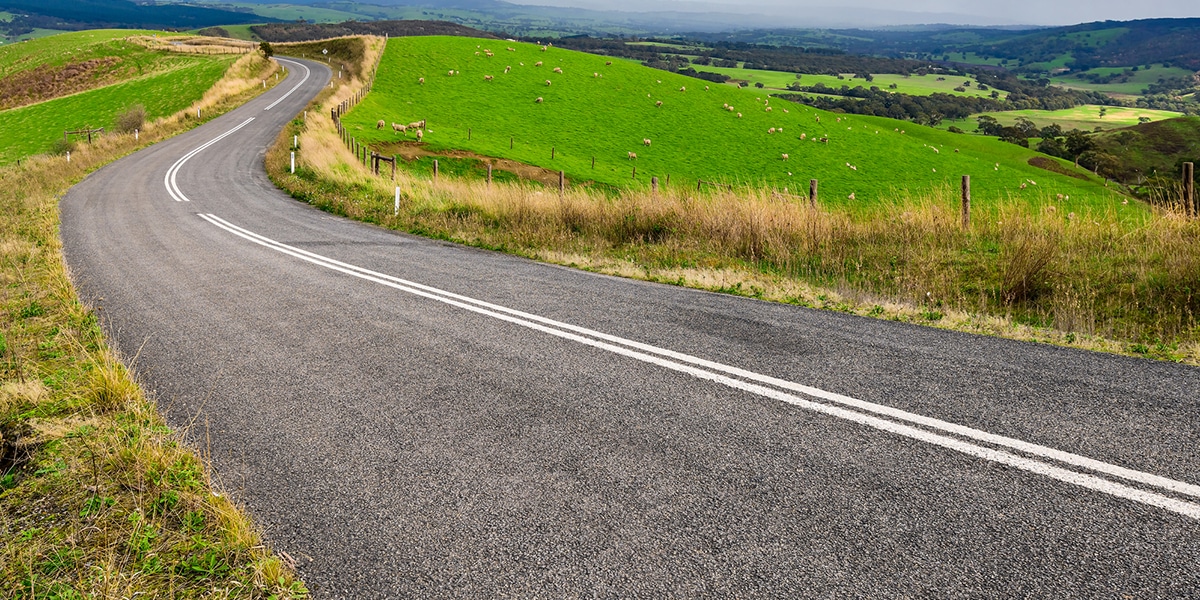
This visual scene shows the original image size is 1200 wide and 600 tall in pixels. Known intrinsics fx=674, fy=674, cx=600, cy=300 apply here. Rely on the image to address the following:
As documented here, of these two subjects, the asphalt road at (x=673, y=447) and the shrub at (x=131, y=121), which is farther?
the shrub at (x=131, y=121)

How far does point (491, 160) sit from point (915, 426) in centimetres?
4083

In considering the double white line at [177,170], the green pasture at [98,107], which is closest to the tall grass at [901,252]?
the double white line at [177,170]

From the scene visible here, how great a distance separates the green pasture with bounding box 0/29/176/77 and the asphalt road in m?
93.4

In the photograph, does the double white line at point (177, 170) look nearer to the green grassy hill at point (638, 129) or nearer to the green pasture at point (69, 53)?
the green grassy hill at point (638, 129)

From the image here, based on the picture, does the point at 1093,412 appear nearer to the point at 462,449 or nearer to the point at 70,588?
the point at 462,449

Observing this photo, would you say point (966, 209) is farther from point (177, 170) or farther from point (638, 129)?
point (638, 129)

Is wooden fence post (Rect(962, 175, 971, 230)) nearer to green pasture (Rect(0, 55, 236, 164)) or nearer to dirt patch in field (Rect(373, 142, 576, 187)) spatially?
dirt patch in field (Rect(373, 142, 576, 187))

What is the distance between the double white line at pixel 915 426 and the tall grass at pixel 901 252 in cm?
315

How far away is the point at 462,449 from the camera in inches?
186

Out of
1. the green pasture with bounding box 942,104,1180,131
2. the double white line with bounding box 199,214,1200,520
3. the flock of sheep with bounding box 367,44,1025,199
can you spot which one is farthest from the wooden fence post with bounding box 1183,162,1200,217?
the green pasture with bounding box 942,104,1180,131

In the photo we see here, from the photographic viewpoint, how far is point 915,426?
4734mm

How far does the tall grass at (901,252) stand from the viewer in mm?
8312

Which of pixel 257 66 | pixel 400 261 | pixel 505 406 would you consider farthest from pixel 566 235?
pixel 257 66

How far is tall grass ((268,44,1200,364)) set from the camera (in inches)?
327
